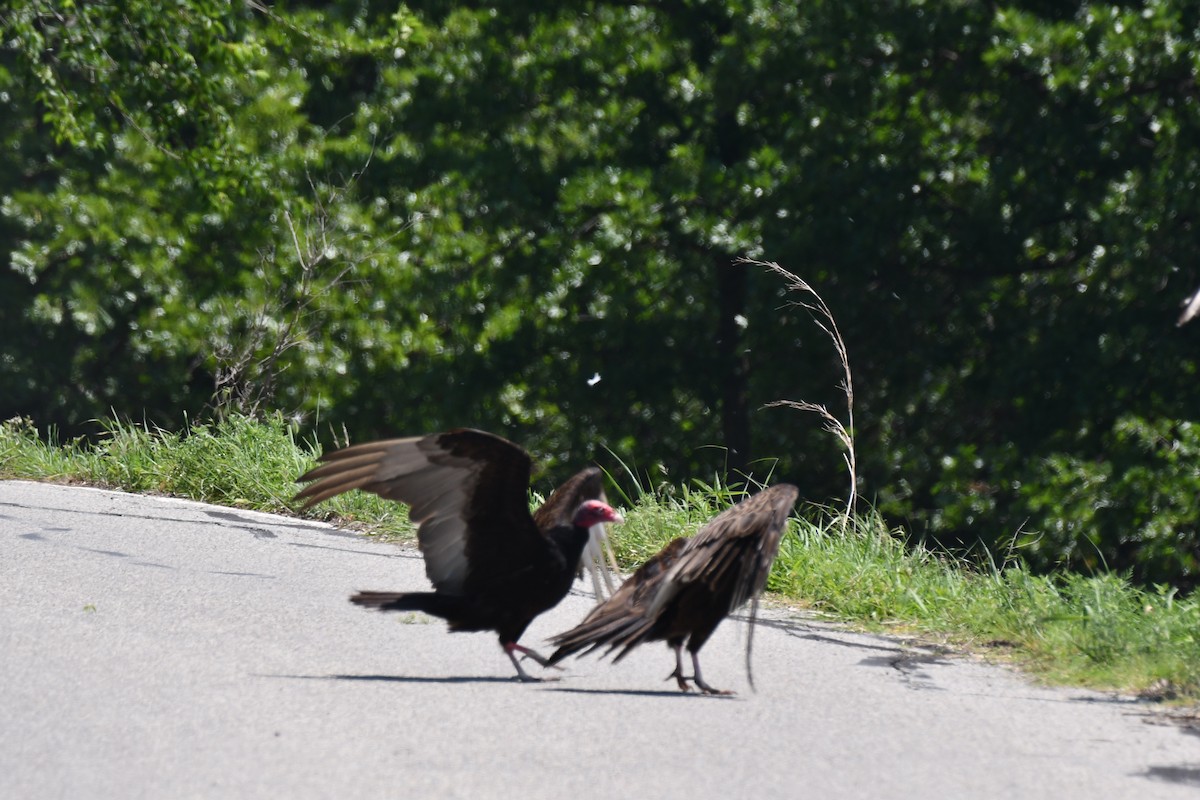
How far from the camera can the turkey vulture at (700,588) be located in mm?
5125

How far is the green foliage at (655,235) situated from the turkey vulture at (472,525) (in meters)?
6.13

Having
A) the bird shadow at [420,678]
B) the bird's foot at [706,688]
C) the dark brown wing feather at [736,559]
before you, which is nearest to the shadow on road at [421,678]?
the bird shadow at [420,678]

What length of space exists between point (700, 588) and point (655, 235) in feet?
32.2

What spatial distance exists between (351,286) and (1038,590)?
388 inches

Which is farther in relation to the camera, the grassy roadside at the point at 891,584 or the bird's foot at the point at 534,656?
the grassy roadside at the point at 891,584

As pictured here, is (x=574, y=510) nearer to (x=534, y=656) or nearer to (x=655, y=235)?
(x=534, y=656)

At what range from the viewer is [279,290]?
15.6 metres

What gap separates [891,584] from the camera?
729 centimetres

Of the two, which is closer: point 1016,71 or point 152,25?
point 152,25

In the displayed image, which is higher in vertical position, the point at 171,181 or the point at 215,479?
the point at 171,181

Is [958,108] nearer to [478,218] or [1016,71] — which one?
[1016,71]

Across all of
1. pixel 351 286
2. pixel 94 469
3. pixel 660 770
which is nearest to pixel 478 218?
pixel 351 286

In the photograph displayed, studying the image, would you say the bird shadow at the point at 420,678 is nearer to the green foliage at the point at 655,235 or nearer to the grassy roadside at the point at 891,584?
the grassy roadside at the point at 891,584

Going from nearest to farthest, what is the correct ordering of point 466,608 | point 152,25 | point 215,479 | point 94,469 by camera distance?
point 466,608, point 215,479, point 94,469, point 152,25
